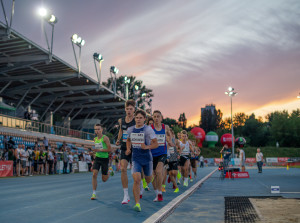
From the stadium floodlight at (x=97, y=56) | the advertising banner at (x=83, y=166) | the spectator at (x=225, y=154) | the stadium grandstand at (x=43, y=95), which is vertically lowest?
the advertising banner at (x=83, y=166)

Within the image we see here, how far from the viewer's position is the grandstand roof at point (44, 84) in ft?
105

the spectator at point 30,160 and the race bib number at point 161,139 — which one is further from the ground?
the race bib number at point 161,139

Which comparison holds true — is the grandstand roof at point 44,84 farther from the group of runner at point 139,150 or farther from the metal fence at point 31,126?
the group of runner at point 139,150

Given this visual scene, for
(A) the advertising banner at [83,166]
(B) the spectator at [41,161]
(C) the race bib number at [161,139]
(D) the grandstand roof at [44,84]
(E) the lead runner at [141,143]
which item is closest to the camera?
(E) the lead runner at [141,143]

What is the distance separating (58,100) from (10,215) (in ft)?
158

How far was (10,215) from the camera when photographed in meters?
7.19

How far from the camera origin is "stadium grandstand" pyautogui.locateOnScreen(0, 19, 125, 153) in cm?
3284

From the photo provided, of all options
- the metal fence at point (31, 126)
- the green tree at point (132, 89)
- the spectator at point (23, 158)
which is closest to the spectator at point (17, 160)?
the spectator at point (23, 158)

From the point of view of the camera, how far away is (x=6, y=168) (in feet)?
75.5

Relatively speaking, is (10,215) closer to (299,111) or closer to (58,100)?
(58,100)

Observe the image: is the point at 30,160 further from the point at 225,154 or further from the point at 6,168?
the point at 225,154

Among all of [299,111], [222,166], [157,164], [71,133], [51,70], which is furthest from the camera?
[299,111]

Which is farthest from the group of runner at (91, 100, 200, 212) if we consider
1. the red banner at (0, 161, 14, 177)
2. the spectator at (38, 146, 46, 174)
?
the spectator at (38, 146, 46, 174)

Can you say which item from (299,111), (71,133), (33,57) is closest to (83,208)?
(33,57)
